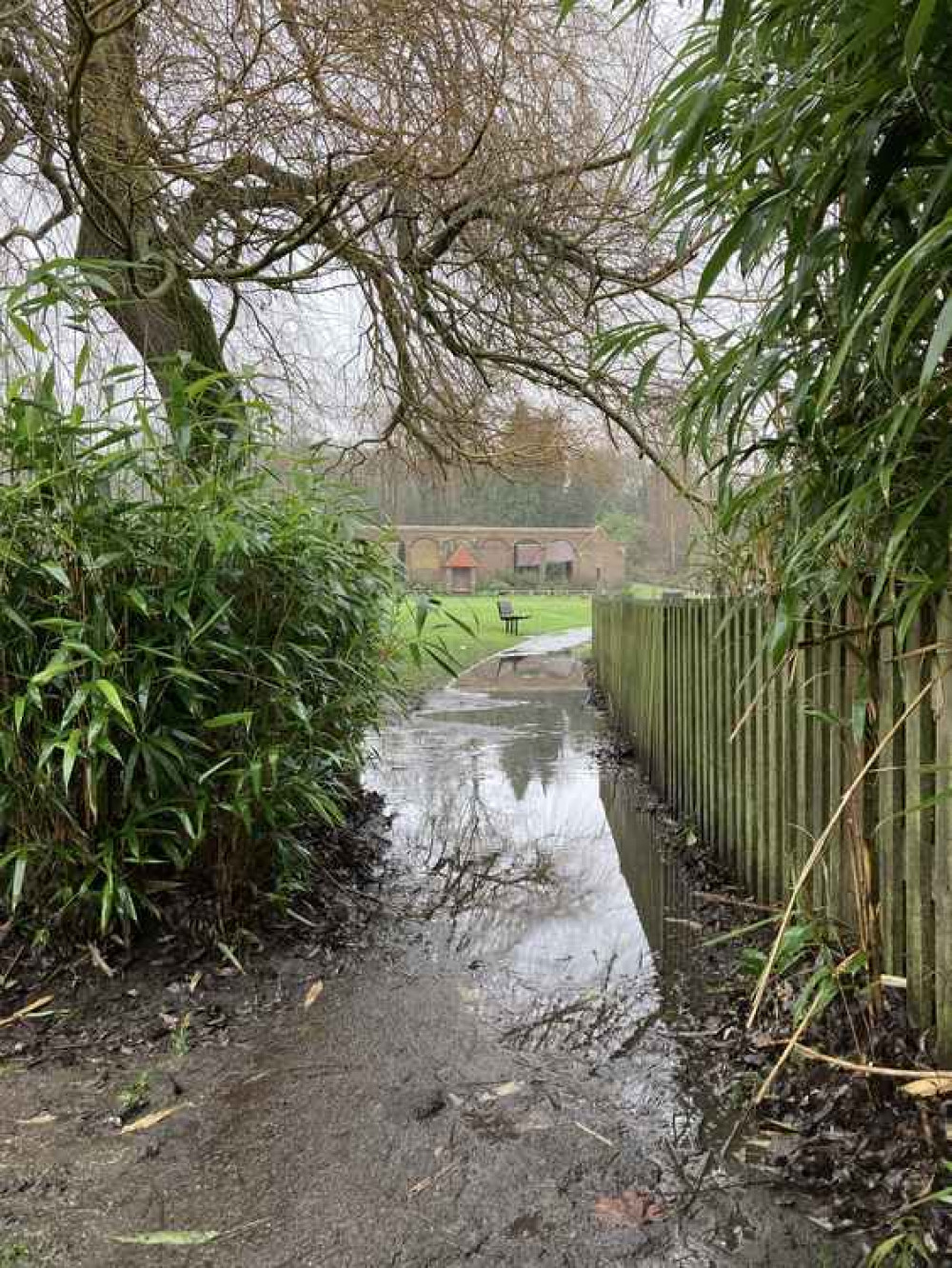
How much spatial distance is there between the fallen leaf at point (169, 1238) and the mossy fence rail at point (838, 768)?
1.48 meters

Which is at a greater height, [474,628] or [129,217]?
[129,217]

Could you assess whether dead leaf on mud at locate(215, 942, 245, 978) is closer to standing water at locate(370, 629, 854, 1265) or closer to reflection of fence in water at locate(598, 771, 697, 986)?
standing water at locate(370, 629, 854, 1265)

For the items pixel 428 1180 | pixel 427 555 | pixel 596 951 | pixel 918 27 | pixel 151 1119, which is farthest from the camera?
pixel 427 555

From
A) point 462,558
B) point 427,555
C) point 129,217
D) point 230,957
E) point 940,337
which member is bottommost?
point 230,957

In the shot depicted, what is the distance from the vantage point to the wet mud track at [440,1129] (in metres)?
1.64

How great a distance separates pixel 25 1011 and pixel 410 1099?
48.2 inches

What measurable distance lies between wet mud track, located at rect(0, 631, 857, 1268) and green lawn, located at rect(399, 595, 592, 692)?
1.18 metres

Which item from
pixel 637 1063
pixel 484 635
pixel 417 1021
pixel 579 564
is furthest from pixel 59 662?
pixel 579 564

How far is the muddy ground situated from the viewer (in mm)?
1653

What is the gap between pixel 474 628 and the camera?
16.3 ft

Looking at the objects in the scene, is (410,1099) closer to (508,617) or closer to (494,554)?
(508,617)

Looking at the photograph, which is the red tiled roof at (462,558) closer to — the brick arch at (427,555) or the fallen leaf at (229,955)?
the brick arch at (427,555)

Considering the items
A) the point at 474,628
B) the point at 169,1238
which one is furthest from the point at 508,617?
the point at 169,1238

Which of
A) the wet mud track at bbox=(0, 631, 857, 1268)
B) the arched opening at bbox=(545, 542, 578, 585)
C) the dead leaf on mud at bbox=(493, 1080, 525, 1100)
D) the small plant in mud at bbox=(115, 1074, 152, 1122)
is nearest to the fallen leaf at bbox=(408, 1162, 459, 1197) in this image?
the wet mud track at bbox=(0, 631, 857, 1268)
